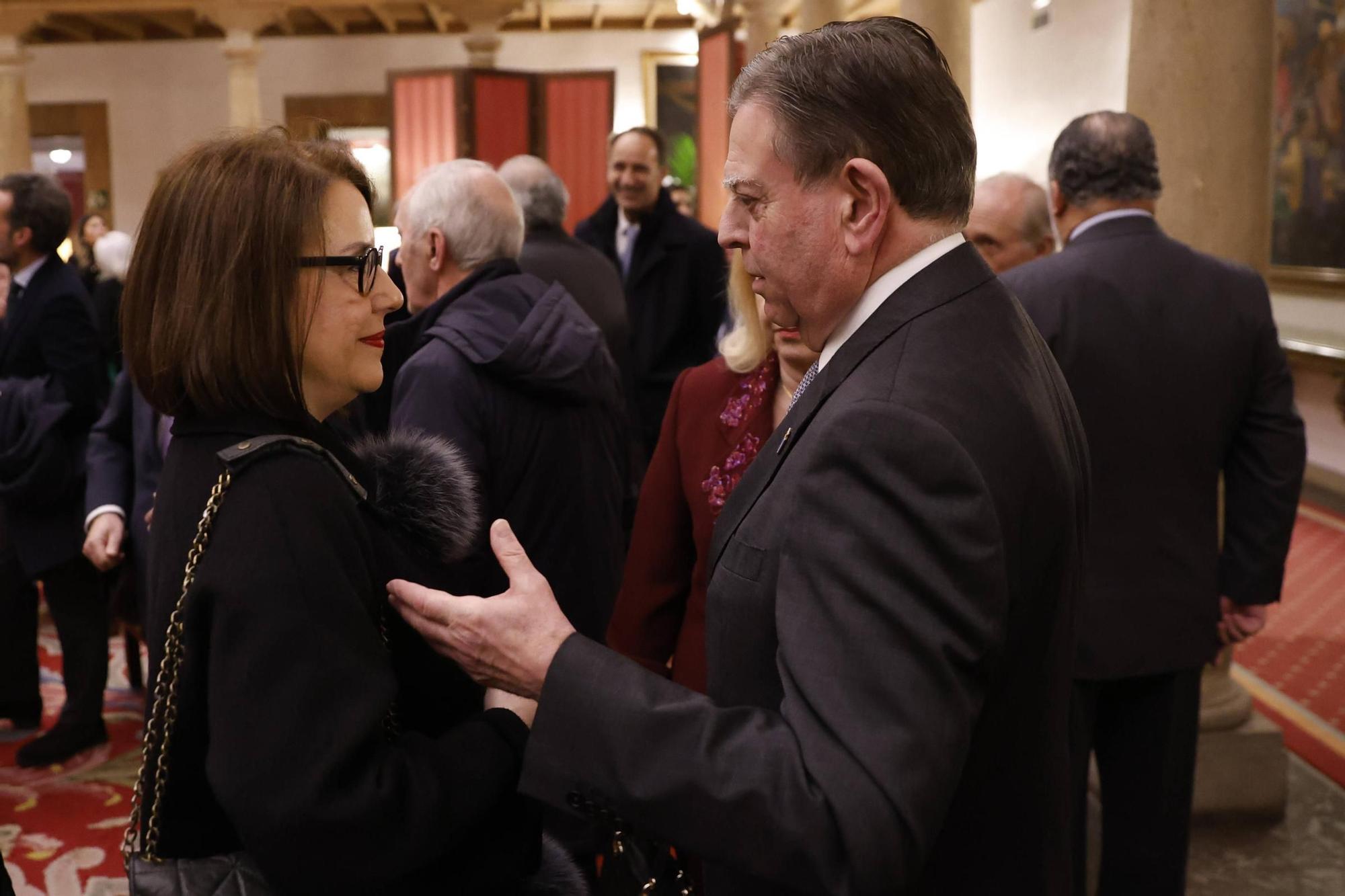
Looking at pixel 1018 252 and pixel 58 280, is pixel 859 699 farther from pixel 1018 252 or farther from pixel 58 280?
pixel 58 280

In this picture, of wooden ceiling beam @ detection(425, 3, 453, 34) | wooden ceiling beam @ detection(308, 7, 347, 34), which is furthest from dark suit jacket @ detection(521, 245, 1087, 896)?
wooden ceiling beam @ detection(308, 7, 347, 34)

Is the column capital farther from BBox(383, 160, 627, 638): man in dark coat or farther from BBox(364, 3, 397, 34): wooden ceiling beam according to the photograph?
BBox(383, 160, 627, 638): man in dark coat

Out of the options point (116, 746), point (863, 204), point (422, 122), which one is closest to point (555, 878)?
point (863, 204)

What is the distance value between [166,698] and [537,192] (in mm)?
3490

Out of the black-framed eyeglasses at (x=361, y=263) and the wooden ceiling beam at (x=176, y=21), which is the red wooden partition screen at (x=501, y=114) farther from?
the wooden ceiling beam at (x=176, y=21)

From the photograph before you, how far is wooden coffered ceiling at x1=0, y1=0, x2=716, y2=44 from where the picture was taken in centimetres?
1505

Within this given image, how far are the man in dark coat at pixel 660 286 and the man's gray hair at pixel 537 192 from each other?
732mm

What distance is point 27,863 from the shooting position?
11.8 feet

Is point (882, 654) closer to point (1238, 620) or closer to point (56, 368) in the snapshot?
point (1238, 620)

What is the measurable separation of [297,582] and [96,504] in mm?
2770

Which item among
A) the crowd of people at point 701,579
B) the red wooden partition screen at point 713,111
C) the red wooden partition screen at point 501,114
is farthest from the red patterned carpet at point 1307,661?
the red wooden partition screen at point 501,114

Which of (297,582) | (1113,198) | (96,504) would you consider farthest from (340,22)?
(297,582)

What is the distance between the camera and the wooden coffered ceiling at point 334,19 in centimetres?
1505

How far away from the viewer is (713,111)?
23.1 feet
